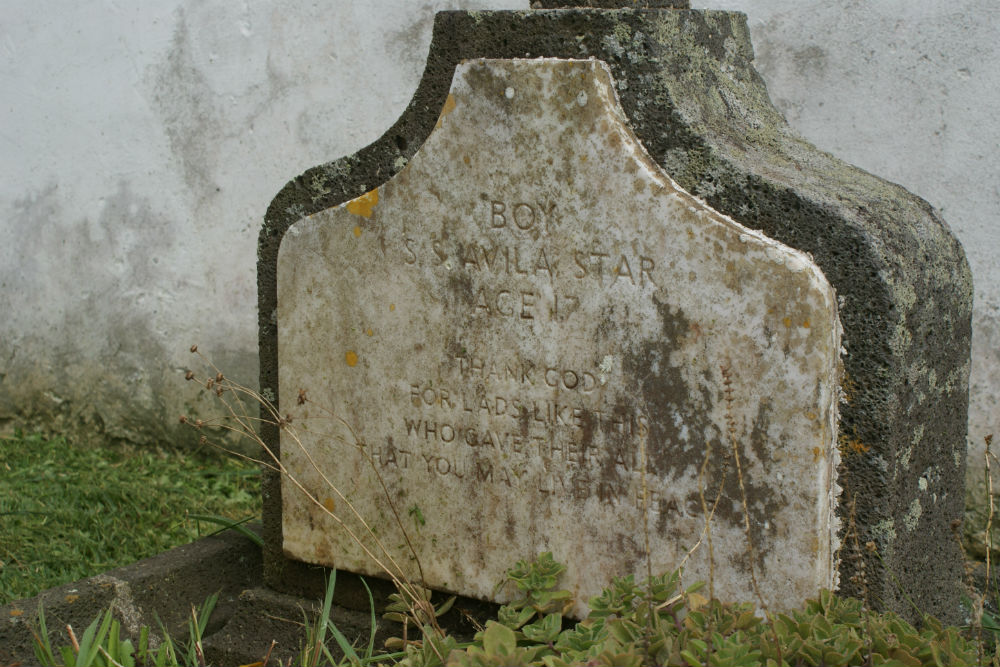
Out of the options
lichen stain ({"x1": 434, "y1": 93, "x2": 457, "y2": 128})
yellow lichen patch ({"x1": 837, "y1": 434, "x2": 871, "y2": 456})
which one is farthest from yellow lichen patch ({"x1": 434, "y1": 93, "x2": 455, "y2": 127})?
yellow lichen patch ({"x1": 837, "y1": 434, "x2": 871, "y2": 456})

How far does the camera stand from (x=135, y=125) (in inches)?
155

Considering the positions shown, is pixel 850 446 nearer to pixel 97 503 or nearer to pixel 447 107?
pixel 447 107

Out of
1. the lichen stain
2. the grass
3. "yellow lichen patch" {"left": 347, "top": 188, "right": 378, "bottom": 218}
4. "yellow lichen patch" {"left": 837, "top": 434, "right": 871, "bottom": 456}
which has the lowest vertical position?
the grass

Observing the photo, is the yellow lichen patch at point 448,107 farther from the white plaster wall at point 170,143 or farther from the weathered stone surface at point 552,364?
the white plaster wall at point 170,143

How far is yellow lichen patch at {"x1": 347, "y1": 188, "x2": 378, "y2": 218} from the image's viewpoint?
2.22 meters

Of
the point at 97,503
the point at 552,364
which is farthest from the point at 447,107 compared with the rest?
the point at 97,503

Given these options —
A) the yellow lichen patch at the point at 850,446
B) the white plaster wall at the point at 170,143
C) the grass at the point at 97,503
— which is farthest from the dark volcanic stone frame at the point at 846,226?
the grass at the point at 97,503

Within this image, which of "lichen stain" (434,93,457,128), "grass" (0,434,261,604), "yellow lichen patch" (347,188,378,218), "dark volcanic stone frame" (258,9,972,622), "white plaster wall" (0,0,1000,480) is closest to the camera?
"dark volcanic stone frame" (258,9,972,622)

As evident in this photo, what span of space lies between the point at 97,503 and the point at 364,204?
1.83 meters

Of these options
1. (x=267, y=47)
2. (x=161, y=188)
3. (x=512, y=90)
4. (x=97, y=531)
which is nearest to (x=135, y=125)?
(x=161, y=188)

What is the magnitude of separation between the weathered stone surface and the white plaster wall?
53.3 inches

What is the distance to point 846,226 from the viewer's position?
180cm

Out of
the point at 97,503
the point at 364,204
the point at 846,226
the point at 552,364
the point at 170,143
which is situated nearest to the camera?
the point at 846,226

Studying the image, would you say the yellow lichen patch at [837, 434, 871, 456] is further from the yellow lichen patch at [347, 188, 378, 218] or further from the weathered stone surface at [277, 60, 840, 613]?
the yellow lichen patch at [347, 188, 378, 218]
